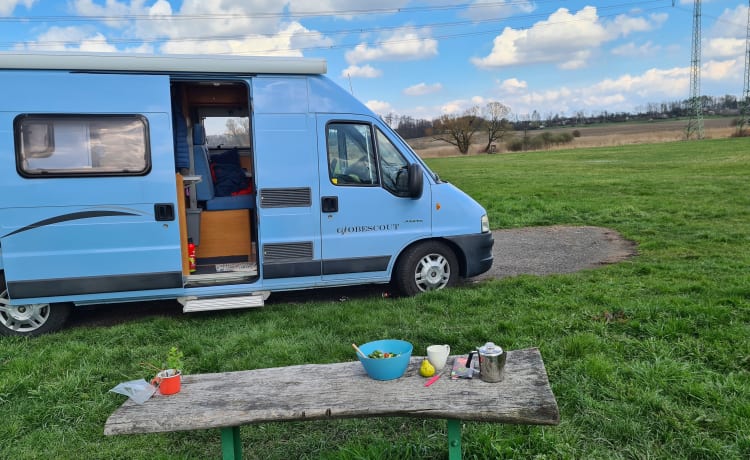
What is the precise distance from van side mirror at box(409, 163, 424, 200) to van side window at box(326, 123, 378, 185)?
41cm

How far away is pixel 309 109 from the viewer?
606 centimetres

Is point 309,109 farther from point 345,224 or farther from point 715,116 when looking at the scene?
point 715,116

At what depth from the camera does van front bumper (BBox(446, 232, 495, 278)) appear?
668 cm

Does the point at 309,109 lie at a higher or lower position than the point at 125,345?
higher

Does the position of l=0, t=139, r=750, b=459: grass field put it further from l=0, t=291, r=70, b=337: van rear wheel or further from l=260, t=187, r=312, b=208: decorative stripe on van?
l=260, t=187, r=312, b=208: decorative stripe on van

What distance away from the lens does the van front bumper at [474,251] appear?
21.9 ft

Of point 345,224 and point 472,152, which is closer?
point 345,224

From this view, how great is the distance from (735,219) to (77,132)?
1175cm

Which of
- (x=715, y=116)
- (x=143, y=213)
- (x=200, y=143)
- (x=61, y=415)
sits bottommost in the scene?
(x=61, y=415)

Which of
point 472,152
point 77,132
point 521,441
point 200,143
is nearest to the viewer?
point 521,441

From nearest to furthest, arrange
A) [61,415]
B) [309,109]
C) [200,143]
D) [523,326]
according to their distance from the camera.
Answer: [61,415], [523,326], [309,109], [200,143]

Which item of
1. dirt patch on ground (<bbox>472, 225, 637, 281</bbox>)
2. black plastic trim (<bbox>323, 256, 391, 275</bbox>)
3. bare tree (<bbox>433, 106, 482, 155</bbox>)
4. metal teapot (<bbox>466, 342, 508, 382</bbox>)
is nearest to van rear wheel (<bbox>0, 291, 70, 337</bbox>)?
black plastic trim (<bbox>323, 256, 391, 275</bbox>)

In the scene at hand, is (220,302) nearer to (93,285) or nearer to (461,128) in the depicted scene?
(93,285)

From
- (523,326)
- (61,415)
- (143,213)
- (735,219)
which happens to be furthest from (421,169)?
(735,219)
